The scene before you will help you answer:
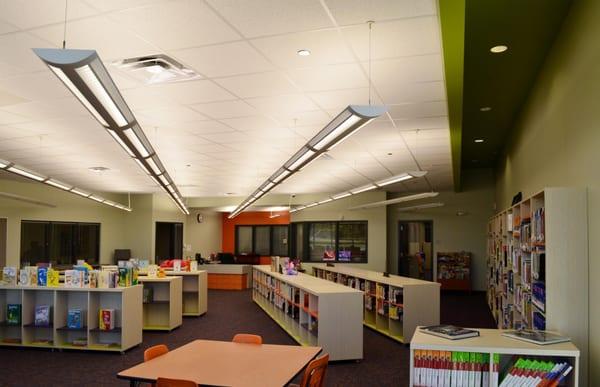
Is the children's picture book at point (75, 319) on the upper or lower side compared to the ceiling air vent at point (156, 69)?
lower

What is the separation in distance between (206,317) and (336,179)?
16.3ft

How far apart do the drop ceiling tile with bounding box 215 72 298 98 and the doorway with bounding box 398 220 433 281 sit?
13400 mm

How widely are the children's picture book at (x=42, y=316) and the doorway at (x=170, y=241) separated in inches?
402

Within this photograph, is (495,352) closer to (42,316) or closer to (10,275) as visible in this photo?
(42,316)

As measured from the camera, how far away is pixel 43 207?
14938 millimetres

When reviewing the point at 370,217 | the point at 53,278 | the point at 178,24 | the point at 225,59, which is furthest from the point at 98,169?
the point at 370,217

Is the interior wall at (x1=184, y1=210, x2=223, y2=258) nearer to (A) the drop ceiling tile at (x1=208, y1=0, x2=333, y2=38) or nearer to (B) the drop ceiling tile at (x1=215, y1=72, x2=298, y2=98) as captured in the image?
(B) the drop ceiling tile at (x1=215, y1=72, x2=298, y2=98)

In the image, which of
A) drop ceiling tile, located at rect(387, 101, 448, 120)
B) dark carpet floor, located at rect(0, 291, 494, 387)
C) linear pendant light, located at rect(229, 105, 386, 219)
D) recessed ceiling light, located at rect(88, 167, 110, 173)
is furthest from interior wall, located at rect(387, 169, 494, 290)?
linear pendant light, located at rect(229, 105, 386, 219)

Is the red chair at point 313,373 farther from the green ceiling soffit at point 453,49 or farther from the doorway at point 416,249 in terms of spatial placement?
the doorway at point 416,249

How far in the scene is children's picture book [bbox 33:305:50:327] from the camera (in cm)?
918

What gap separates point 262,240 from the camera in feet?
73.0

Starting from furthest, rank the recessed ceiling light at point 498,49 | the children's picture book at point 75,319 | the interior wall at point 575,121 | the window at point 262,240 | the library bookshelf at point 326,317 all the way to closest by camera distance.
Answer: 1. the window at point 262,240
2. the children's picture book at point 75,319
3. the library bookshelf at point 326,317
4. the recessed ceiling light at point 498,49
5. the interior wall at point 575,121

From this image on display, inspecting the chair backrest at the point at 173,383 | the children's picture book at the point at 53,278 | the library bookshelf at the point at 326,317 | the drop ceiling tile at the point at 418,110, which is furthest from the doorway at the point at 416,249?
the chair backrest at the point at 173,383

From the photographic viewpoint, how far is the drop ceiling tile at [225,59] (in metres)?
4.59
